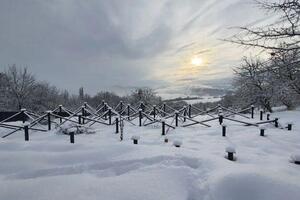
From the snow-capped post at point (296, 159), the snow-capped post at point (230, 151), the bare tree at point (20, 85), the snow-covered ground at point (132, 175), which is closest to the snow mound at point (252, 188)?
the snow-covered ground at point (132, 175)

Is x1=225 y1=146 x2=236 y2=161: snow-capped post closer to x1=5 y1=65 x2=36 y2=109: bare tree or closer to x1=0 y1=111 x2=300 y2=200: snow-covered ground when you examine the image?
x1=0 y1=111 x2=300 y2=200: snow-covered ground

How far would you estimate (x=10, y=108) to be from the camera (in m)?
40.0

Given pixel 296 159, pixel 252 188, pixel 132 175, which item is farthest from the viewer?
pixel 296 159

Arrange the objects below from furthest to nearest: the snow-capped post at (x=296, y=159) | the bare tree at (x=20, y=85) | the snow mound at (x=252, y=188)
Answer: the bare tree at (x=20, y=85)
the snow-capped post at (x=296, y=159)
the snow mound at (x=252, y=188)

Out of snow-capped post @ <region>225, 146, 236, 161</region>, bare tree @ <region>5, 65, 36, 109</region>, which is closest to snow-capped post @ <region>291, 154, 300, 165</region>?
snow-capped post @ <region>225, 146, 236, 161</region>

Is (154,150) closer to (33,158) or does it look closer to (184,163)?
(184,163)

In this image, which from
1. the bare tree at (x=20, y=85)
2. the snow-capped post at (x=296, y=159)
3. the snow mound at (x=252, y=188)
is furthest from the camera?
the bare tree at (x=20, y=85)

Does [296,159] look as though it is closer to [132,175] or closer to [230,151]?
[230,151]

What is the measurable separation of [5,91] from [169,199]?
142 ft

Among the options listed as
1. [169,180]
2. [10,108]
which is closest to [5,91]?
[10,108]

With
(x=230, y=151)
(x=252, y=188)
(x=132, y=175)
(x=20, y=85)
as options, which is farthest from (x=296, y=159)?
(x=20, y=85)

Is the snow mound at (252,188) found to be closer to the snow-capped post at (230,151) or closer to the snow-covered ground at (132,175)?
the snow-covered ground at (132,175)

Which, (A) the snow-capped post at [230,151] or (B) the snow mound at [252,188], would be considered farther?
(A) the snow-capped post at [230,151]

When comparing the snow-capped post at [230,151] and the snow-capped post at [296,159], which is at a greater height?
the snow-capped post at [230,151]
